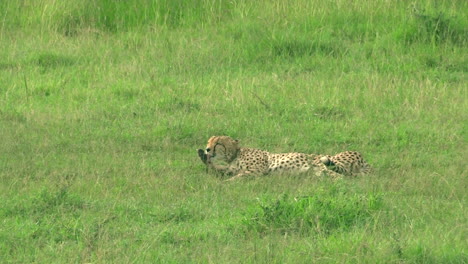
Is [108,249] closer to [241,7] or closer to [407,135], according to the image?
[407,135]

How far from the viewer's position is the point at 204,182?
637 cm

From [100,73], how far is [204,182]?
11.3 feet

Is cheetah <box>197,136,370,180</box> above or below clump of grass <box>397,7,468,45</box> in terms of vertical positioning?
below

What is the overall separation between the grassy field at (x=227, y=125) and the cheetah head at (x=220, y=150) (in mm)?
141

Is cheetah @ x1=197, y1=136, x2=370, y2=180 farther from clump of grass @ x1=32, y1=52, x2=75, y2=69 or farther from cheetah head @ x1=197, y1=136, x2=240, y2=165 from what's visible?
clump of grass @ x1=32, y1=52, x2=75, y2=69

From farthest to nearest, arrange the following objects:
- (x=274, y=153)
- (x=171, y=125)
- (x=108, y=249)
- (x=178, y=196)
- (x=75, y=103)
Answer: (x=75, y=103) → (x=171, y=125) → (x=274, y=153) → (x=178, y=196) → (x=108, y=249)

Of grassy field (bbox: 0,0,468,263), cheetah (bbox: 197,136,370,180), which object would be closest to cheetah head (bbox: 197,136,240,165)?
cheetah (bbox: 197,136,370,180)

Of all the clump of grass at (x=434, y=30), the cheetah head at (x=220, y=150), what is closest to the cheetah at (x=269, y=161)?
the cheetah head at (x=220, y=150)

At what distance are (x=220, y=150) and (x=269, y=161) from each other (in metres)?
0.39

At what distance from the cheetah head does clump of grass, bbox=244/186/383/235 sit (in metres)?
1.42

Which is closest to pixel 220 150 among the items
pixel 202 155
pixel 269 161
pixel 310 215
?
pixel 202 155

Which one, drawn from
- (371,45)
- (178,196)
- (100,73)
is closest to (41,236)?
(178,196)

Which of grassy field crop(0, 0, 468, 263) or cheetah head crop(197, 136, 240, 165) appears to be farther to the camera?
cheetah head crop(197, 136, 240, 165)

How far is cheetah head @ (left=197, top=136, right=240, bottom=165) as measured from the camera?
22.2 feet
